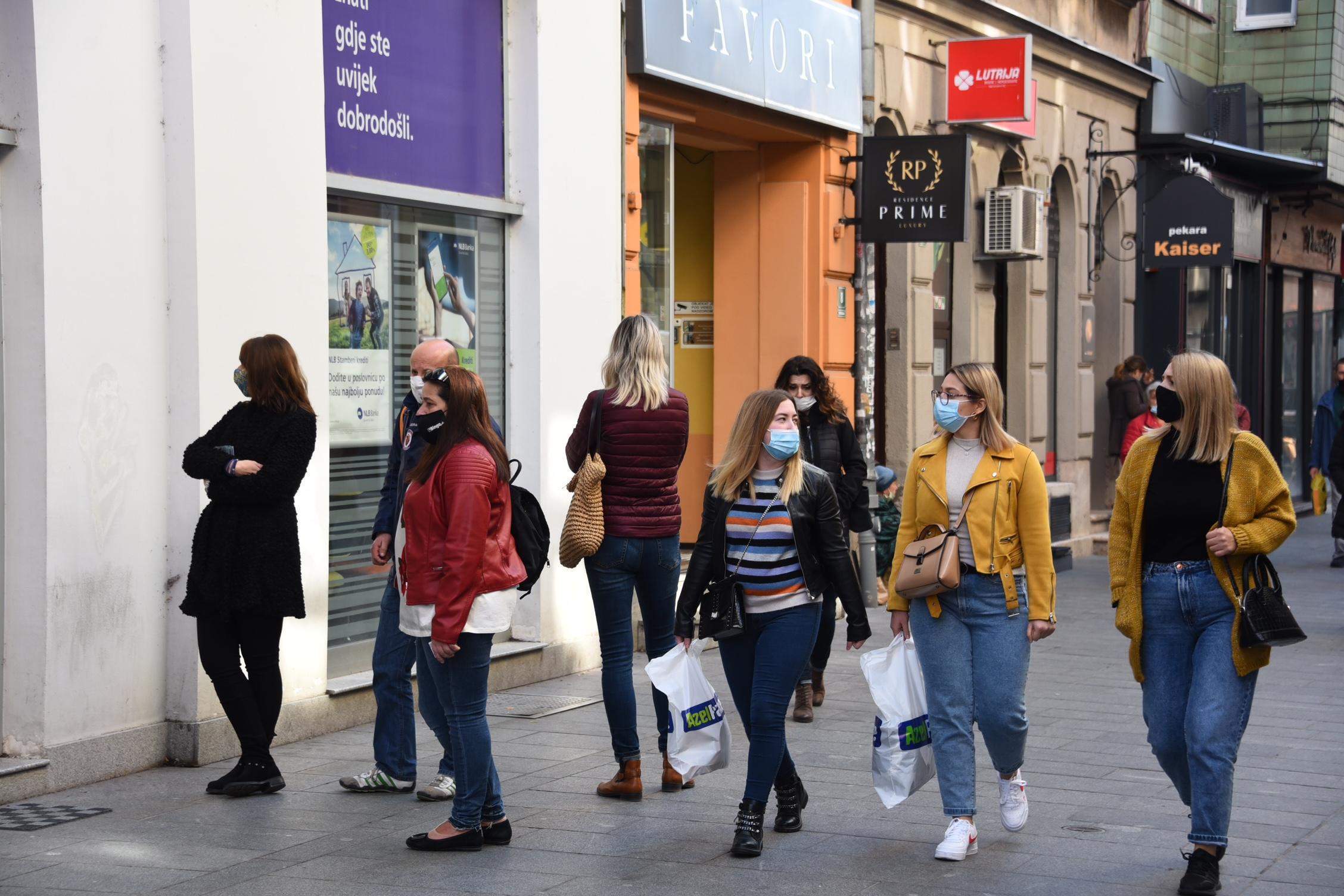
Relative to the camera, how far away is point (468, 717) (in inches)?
253

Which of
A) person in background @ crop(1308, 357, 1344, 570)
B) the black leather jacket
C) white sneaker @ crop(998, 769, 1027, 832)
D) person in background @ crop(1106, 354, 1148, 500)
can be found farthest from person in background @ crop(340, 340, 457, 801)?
person in background @ crop(1106, 354, 1148, 500)

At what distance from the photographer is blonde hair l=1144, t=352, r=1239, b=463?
6.10 metres

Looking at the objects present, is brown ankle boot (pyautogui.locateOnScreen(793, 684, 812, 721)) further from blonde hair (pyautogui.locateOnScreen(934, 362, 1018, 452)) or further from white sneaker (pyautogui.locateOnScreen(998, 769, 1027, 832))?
blonde hair (pyautogui.locateOnScreen(934, 362, 1018, 452))

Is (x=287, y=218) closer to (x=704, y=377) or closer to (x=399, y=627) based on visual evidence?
(x=399, y=627)

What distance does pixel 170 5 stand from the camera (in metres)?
7.94

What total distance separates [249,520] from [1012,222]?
35.1ft

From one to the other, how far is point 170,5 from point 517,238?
3.05 meters

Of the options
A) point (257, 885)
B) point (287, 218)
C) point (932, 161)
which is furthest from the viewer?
point (932, 161)

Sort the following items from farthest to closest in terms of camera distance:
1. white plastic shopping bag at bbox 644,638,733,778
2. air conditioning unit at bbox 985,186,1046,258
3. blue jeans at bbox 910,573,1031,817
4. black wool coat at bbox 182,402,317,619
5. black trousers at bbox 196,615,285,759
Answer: air conditioning unit at bbox 985,186,1046,258 → black trousers at bbox 196,615,285,759 → black wool coat at bbox 182,402,317,619 → white plastic shopping bag at bbox 644,638,733,778 → blue jeans at bbox 910,573,1031,817

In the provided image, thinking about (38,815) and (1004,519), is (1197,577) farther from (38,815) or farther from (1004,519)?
(38,815)

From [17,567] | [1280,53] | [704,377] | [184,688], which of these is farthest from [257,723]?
[1280,53]

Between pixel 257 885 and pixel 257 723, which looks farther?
pixel 257 723

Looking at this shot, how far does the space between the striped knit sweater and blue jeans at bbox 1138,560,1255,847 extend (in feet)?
4.04

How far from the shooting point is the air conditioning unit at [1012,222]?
1666cm
